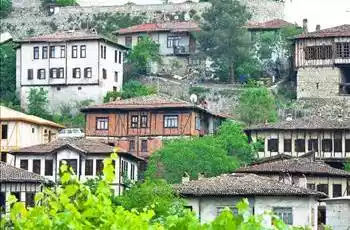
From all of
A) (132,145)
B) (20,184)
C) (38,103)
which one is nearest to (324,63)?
(132,145)

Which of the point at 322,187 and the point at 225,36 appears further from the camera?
the point at 225,36

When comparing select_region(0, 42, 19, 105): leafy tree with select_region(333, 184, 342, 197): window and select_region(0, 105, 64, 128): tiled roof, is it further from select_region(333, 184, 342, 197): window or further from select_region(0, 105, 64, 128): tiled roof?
select_region(333, 184, 342, 197): window

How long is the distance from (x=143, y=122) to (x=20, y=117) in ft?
23.0

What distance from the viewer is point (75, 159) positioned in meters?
76.1

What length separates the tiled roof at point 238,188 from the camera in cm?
5636

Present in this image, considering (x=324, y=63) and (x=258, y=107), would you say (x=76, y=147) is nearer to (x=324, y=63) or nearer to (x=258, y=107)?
(x=258, y=107)

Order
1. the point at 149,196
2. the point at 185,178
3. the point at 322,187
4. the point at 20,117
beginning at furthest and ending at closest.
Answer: the point at 20,117, the point at 322,187, the point at 185,178, the point at 149,196

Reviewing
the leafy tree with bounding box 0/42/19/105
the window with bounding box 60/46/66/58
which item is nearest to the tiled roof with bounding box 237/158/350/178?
the window with bounding box 60/46/66/58

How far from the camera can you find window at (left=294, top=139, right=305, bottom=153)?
78625mm

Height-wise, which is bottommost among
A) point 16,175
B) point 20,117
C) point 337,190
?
point 337,190

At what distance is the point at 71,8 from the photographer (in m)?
111

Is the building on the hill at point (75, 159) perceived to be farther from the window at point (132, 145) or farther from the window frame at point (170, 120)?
the window frame at point (170, 120)

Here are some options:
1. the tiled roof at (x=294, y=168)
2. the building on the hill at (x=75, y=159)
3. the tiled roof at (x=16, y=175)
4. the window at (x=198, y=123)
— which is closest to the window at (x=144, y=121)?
the window at (x=198, y=123)

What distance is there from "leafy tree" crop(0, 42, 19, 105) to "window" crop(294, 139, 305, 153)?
23.4 m
